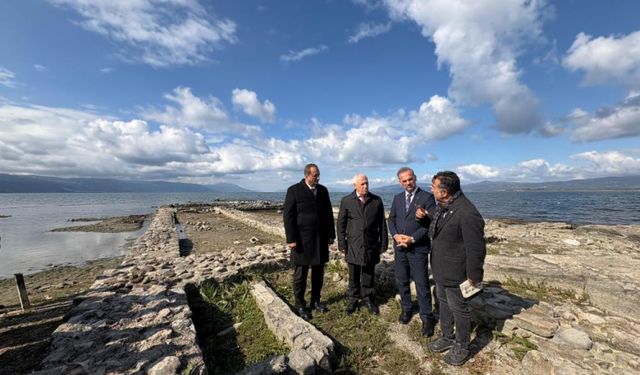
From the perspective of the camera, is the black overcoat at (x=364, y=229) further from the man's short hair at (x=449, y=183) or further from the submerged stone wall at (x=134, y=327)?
the submerged stone wall at (x=134, y=327)

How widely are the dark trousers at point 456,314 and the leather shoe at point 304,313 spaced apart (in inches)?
97.3

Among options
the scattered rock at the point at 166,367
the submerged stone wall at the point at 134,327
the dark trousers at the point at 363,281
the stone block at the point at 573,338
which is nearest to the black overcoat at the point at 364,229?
the dark trousers at the point at 363,281

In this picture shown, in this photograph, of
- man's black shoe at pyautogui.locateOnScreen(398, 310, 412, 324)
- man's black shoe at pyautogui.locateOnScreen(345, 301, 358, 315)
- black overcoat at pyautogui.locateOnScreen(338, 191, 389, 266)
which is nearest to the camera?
man's black shoe at pyautogui.locateOnScreen(398, 310, 412, 324)

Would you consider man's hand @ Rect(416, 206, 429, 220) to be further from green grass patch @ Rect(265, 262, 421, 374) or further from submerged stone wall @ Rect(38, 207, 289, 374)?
submerged stone wall @ Rect(38, 207, 289, 374)

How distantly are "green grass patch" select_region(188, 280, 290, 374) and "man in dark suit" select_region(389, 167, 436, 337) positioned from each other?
2.26 meters

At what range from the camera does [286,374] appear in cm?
358

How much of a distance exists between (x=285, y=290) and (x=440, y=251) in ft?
14.9

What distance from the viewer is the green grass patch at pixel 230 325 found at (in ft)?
14.5

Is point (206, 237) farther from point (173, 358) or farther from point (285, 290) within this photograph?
point (173, 358)

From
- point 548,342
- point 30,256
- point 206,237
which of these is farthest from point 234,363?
point 30,256

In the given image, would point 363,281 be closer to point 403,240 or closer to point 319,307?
point 319,307

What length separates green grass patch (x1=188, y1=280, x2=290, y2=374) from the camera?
4.43 meters

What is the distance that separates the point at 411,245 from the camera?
15.5 feet

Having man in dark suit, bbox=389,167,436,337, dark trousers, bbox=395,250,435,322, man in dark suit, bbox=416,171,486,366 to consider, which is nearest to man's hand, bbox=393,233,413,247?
man in dark suit, bbox=389,167,436,337
